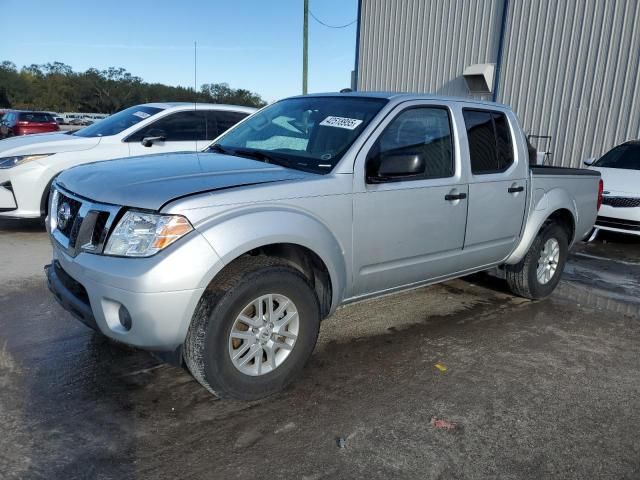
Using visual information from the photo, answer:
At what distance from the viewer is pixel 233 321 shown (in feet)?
9.46

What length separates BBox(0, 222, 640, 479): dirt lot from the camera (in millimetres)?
2588

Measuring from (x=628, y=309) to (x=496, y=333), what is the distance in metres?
1.72

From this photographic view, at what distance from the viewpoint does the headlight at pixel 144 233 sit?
2672 millimetres

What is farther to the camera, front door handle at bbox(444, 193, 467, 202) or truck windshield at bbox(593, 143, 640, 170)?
truck windshield at bbox(593, 143, 640, 170)

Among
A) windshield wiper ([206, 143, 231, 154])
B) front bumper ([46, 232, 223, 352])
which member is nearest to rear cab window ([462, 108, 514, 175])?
windshield wiper ([206, 143, 231, 154])

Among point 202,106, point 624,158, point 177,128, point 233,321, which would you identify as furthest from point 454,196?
point 624,158

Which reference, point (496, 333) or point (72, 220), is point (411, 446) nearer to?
point (496, 333)

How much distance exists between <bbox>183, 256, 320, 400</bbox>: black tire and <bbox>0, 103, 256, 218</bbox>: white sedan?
3.90 meters

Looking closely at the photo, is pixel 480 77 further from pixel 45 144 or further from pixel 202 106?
pixel 45 144

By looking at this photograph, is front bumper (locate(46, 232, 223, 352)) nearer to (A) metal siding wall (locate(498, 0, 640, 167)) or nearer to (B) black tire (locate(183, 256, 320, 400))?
(B) black tire (locate(183, 256, 320, 400))

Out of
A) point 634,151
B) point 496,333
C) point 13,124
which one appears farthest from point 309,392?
point 13,124

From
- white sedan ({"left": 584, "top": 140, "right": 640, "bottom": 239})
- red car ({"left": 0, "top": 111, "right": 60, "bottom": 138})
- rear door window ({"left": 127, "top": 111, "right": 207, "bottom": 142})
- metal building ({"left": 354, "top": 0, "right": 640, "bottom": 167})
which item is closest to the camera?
rear door window ({"left": 127, "top": 111, "right": 207, "bottom": 142})

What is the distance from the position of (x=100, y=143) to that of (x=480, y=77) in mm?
9706

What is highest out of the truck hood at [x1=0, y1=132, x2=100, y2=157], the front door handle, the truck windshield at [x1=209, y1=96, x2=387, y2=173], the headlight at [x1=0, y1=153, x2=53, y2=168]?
the truck windshield at [x1=209, y1=96, x2=387, y2=173]
